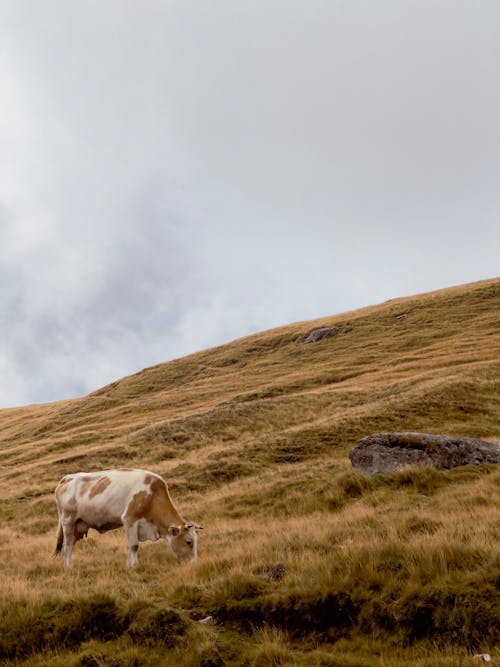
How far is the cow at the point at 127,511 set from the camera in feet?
40.4

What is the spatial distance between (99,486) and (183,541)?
3.07 metres

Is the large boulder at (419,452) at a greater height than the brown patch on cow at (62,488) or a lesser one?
lesser

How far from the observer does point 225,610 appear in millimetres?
7980

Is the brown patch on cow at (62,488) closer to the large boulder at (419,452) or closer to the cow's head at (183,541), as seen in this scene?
the cow's head at (183,541)

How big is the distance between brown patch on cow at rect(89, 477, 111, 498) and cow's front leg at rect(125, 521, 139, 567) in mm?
1467

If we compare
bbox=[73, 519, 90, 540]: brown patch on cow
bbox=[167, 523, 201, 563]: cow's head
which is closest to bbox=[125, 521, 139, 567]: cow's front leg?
bbox=[167, 523, 201, 563]: cow's head

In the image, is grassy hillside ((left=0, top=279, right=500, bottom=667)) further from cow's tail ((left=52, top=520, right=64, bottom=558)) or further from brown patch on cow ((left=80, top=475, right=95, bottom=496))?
brown patch on cow ((left=80, top=475, right=95, bottom=496))

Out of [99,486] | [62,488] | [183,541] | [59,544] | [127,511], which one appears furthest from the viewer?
[62,488]

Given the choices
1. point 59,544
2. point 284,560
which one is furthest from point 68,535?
point 284,560

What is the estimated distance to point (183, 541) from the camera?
481 inches

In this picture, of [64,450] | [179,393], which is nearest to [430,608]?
[64,450]

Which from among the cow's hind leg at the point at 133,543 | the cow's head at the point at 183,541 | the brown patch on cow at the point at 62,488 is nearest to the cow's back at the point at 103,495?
the brown patch on cow at the point at 62,488

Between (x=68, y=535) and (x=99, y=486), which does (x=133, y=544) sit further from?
(x=68, y=535)

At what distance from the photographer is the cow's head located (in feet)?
39.6
